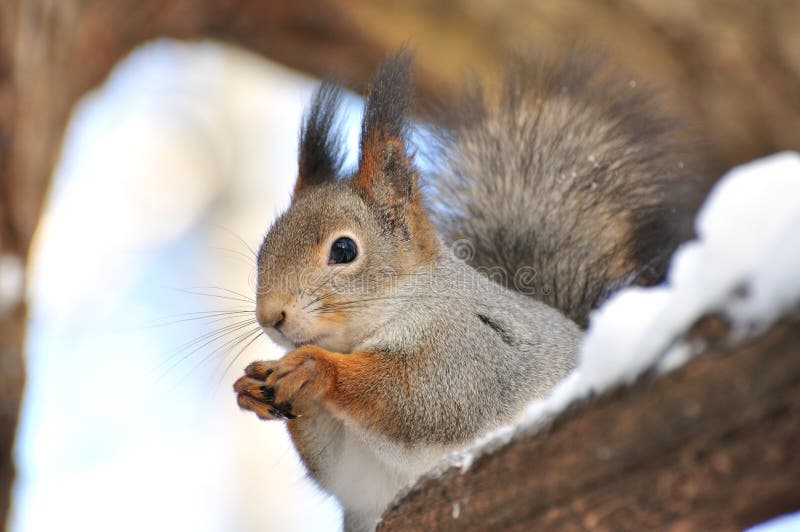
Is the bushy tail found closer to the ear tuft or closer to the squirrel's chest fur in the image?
the ear tuft

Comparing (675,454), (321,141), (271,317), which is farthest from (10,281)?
(675,454)

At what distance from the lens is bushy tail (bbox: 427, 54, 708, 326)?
159 centimetres

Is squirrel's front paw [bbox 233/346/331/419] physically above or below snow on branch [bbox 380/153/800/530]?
above

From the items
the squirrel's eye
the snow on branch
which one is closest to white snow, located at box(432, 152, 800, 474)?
the snow on branch

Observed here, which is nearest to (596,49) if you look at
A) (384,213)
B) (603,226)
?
(603,226)

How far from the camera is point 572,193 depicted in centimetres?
164

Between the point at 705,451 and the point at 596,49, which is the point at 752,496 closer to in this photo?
the point at 705,451

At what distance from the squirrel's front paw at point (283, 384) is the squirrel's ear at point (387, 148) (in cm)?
33

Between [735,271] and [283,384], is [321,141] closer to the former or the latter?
[283,384]

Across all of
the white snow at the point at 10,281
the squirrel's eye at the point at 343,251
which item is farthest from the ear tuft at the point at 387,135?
the white snow at the point at 10,281

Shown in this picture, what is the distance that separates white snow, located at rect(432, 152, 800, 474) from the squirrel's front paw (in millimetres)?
462

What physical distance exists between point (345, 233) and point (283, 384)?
28 cm

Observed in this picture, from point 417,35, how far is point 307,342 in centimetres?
147

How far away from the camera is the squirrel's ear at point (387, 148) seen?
4.37 ft
